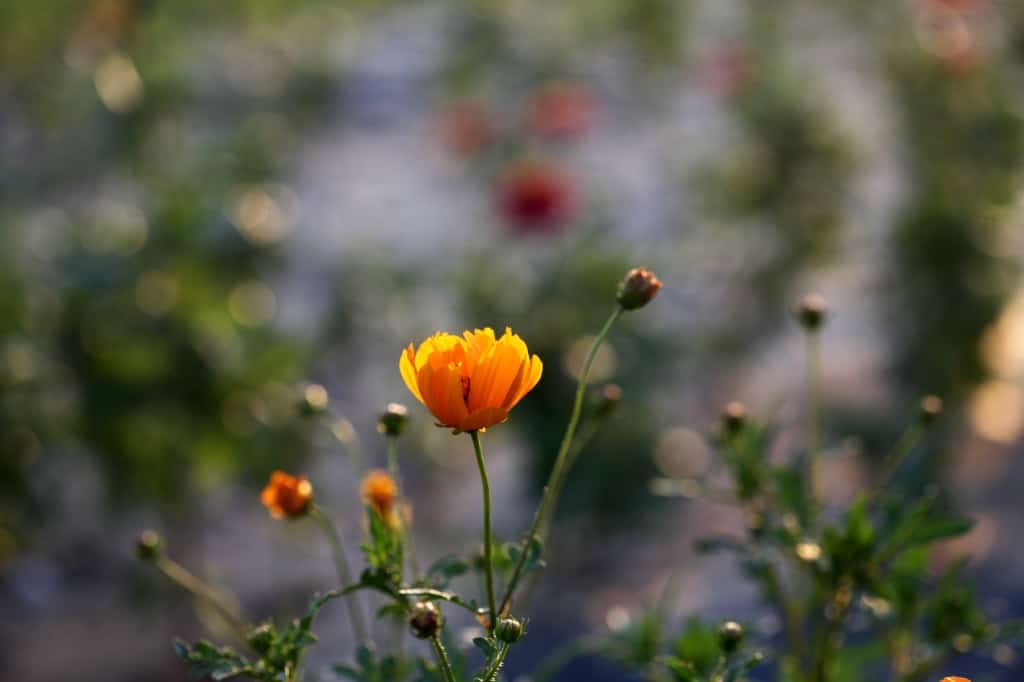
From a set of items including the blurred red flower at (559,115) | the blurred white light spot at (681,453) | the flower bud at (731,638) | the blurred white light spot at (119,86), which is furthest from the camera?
the blurred red flower at (559,115)

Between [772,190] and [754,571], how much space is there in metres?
2.38

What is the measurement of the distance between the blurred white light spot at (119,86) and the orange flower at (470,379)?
7.90ft

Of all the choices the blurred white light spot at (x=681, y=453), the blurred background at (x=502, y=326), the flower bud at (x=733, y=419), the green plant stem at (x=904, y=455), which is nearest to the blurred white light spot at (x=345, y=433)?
the flower bud at (x=733, y=419)

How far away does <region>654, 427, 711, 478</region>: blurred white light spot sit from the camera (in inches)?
102

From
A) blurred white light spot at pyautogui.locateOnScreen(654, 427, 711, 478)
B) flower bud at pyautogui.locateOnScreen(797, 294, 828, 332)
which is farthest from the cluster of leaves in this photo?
blurred white light spot at pyautogui.locateOnScreen(654, 427, 711, 478)

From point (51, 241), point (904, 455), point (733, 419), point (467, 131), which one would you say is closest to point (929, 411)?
point (904, 455)

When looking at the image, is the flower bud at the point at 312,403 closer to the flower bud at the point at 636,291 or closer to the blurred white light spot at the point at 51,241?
the flower bud at the point at 636,291

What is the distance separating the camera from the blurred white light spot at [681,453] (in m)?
2.60

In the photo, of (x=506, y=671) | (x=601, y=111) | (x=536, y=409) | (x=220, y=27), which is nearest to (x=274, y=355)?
(x=536, y=409)

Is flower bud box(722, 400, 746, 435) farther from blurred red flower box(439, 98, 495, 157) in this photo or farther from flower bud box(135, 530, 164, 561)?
blurred red flower box(439, 98, 495, 157)

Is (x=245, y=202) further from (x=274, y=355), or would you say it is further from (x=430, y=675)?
(x=430, y=675)

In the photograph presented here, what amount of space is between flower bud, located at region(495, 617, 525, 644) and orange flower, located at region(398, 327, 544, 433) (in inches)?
4.8

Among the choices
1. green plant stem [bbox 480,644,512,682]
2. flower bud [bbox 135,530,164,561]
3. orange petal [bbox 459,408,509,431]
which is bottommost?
flower bud [bbox 135,530,164,561]

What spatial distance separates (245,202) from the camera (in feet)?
8.68
